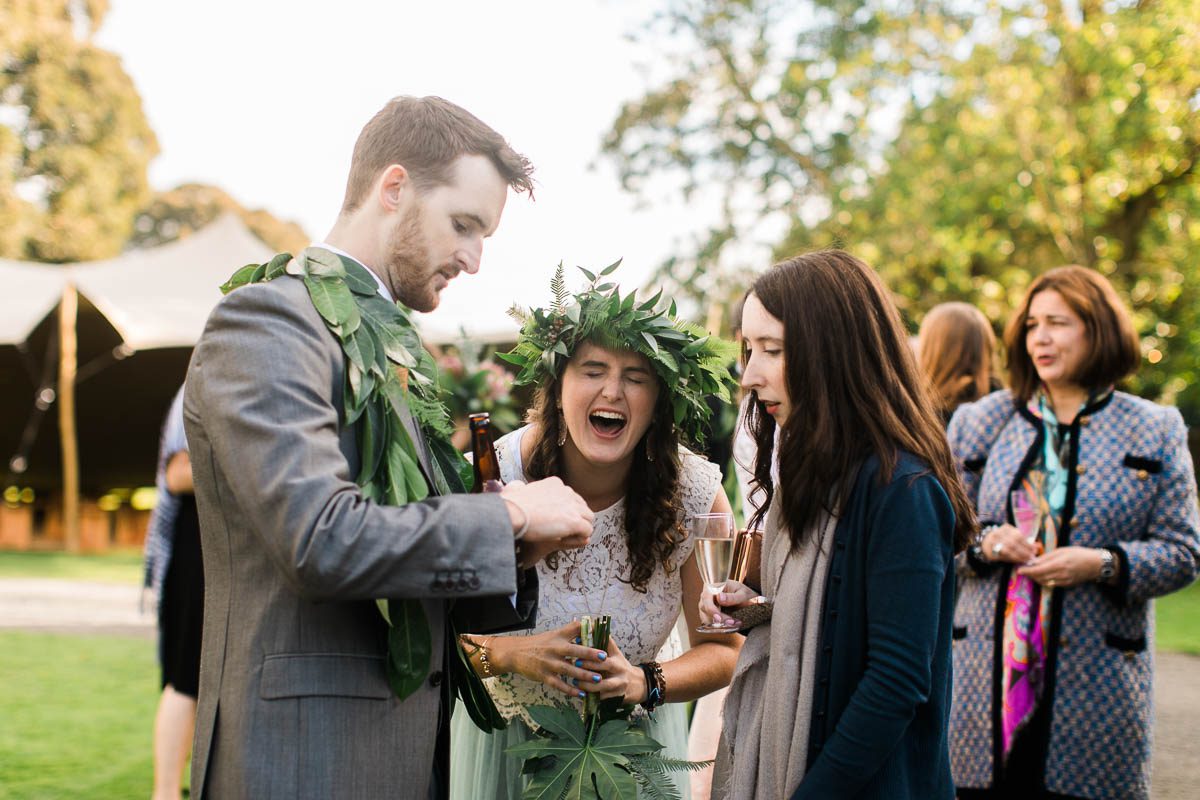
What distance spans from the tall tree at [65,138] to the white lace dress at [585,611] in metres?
30.8

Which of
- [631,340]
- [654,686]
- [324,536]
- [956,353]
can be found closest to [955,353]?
[956,353]

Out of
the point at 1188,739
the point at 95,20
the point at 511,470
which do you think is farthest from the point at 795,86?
the point at 95,20

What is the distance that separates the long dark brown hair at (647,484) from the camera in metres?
3.20

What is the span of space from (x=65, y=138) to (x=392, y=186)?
33349 millimetres

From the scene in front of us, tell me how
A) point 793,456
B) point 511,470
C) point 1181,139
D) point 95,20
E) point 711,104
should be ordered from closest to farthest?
point 793,456 < point 511,470 < point 1181,139 < point 711,104 < point 95,20

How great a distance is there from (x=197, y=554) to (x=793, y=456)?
3855 mm

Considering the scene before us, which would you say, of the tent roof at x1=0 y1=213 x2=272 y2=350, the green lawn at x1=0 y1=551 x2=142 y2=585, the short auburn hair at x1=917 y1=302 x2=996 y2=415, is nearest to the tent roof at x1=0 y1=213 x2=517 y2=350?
the tent roof at x1=0 y1=213 x2=272 y2=350

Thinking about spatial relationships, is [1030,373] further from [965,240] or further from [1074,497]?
[965,240]

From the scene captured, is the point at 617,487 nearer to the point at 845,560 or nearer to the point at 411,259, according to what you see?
the point at 845,560

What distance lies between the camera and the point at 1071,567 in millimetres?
3771

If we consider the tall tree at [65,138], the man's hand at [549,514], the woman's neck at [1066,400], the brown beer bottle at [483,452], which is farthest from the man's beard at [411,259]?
the tall tree at [65,138]

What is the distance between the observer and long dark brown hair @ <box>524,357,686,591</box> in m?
3.20

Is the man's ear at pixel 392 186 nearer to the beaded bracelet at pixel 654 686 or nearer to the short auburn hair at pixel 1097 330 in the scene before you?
the beaded bracelet at pixel 654 686

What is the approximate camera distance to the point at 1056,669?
3.87m
